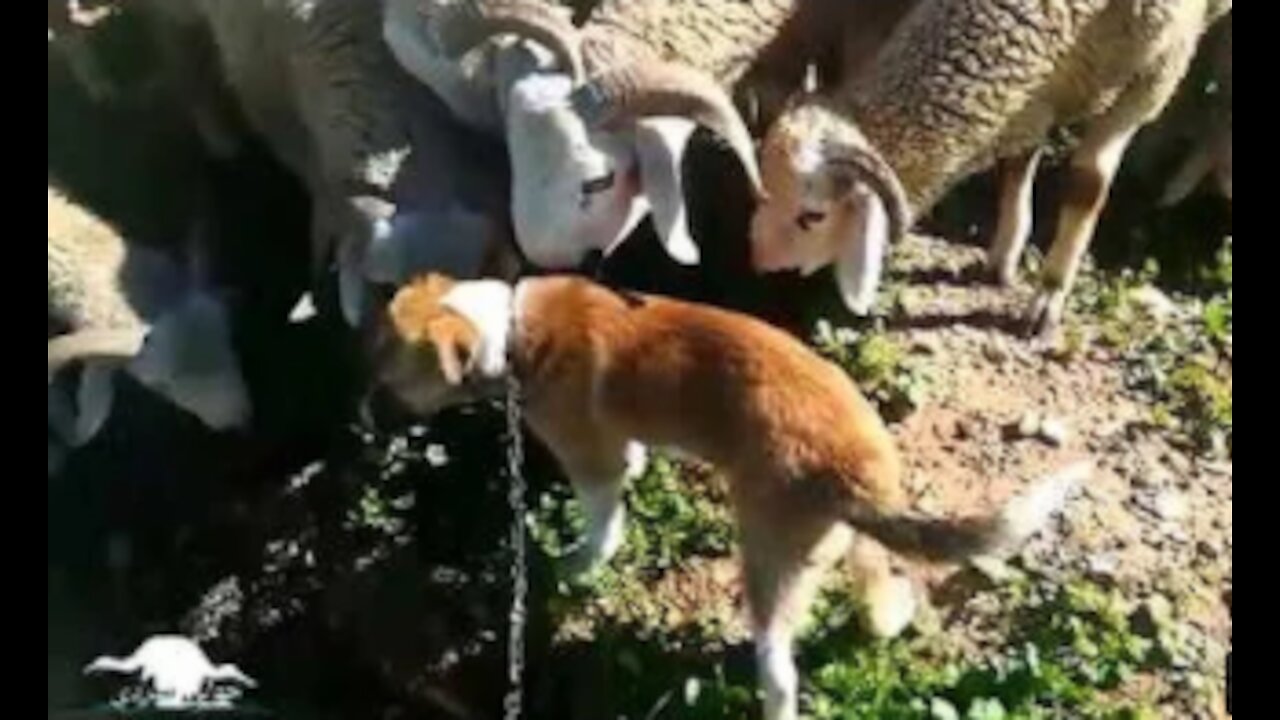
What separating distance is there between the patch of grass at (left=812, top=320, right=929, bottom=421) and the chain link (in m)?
0.63

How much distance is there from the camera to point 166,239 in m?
5.25

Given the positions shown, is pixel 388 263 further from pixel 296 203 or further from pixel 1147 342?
pixel 1147 342

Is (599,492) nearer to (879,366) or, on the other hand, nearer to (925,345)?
(879,366)

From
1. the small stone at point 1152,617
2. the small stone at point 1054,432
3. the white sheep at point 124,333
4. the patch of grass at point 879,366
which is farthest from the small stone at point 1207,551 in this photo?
the white sheep at point 124,333

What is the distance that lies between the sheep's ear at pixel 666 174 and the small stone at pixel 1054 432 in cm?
72

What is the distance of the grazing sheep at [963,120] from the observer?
4934 mm

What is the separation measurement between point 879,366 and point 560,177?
70 centimetres

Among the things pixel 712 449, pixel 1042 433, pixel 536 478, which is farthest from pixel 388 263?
pixel 1042 433

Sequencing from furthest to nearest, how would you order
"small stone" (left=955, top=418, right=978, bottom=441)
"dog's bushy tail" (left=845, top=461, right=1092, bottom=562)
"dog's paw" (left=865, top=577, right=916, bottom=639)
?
1. "small stone" (left=955, top=418, right=978, bottom=441)
2. "dog's paw" (left=865, top=577, right=916, bottom=639)
3. "dog's bushy tail" (left=845, top=461, right=1092, bottom=562)

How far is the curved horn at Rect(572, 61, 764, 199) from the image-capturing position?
4863 millimetres

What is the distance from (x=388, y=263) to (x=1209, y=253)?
180 cm

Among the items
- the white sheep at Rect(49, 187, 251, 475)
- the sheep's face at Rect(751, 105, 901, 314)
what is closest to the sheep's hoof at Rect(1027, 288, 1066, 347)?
the sheep's face at Rect(751, 105, 901, 314)

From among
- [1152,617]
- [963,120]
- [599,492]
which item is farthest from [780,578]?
[963,120]

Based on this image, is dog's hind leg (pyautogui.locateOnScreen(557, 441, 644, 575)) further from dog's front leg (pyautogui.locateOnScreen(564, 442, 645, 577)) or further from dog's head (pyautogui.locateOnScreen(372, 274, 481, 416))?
dog's head (pyautogui.locateOnScreen(372, 274, 481, 416))
